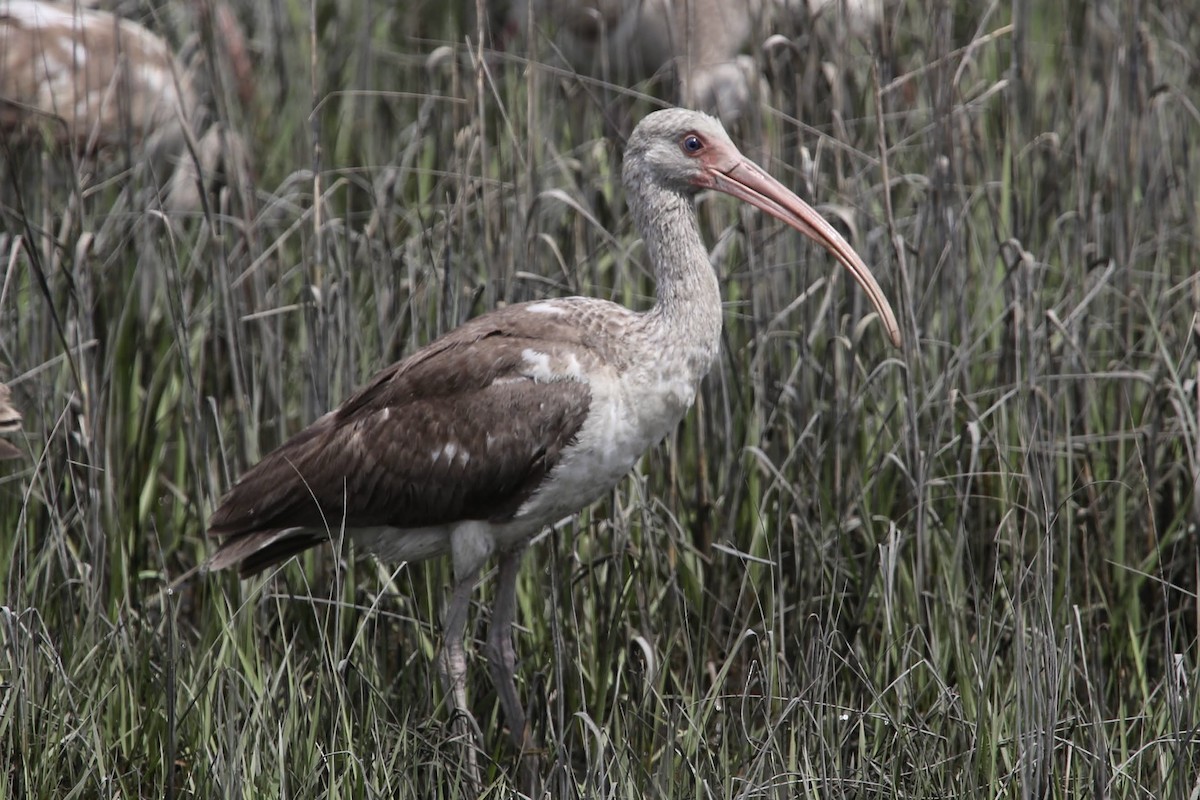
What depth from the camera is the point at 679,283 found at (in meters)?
3.83

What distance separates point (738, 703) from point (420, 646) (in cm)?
86

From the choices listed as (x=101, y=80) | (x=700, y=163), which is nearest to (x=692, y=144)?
(x=700, y=163)

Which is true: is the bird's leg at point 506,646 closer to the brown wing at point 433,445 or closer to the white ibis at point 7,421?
the brown wing at point 433,445

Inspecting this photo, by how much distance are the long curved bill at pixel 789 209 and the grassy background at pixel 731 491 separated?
167 mm

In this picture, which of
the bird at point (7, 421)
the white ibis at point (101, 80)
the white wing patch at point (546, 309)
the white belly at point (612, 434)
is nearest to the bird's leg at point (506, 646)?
the white belly at point (612, 434)

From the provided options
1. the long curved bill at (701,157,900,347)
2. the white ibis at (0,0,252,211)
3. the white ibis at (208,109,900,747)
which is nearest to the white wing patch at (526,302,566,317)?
the white ibis at (208,109,900,747)

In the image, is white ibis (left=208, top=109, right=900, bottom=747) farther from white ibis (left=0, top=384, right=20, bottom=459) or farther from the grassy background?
white ibis (left=0, top=384, right=20, bottom=459)

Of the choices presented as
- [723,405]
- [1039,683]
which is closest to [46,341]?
[723,405]

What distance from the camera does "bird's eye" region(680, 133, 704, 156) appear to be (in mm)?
3867

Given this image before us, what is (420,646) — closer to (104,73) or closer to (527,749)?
(527,749)

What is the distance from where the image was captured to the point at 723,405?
4320mm

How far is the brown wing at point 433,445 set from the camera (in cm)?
377

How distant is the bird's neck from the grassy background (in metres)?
0.40

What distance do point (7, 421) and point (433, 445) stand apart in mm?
1118
